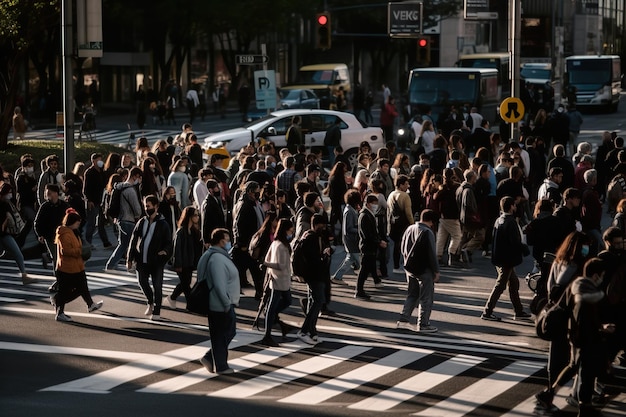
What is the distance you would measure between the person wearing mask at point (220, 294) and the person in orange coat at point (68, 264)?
331cm

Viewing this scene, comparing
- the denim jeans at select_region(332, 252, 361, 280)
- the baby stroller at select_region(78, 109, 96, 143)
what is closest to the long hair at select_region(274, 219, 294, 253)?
the denim jeans at select_region(332, 252, 361, 280)

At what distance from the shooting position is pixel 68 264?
54.2 ft

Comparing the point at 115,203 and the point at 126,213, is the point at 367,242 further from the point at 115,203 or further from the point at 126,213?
the point at 115,203

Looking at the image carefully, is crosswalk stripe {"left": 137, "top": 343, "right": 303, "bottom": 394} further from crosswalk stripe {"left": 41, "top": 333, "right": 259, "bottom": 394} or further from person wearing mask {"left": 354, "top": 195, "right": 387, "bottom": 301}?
person wearing mask {"left": 354, "top": 195, "right": 387, "bottom": 301}

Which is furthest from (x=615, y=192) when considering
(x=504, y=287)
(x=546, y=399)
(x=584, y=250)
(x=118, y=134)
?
(x=118, y=134)

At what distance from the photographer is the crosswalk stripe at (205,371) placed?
13.1 metres

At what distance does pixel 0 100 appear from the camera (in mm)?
41125

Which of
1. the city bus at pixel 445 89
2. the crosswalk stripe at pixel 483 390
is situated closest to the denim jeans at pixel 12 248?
the crosswalk stripe at pixel 483 390

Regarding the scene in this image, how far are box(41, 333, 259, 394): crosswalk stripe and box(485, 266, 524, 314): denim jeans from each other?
129 inches

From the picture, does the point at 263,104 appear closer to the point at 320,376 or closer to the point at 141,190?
the point at 141,190

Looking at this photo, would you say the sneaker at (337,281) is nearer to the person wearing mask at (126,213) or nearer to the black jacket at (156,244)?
the person wearing mask at (126,213)

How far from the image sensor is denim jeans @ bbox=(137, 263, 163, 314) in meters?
16.8

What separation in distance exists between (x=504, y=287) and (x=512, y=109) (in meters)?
13.2

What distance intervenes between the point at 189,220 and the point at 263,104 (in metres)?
21.9
